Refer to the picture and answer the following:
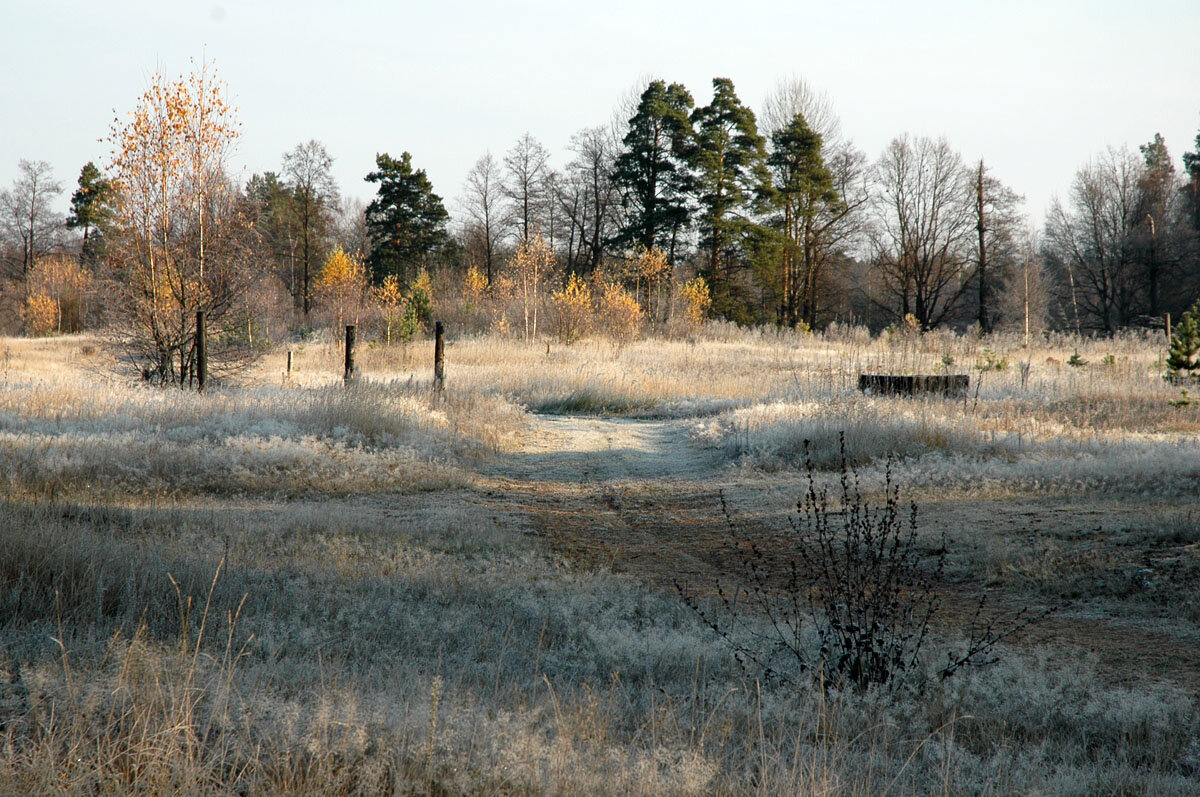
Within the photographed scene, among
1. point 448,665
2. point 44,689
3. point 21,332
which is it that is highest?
point 21,332

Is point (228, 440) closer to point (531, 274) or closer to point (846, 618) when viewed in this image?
point (846, 618)

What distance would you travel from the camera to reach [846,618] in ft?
15.4

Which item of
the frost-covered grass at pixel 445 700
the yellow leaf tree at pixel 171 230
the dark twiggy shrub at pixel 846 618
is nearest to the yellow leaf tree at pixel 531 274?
the yellow leaf tree at pixel 171 230

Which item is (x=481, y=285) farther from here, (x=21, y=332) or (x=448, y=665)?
(x=448, y=665)

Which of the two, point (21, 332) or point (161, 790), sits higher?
point (21, 332)

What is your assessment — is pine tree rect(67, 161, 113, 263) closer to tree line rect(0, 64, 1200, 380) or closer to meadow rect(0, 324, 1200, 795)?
tree line rect(0, 64, 1200, 380)

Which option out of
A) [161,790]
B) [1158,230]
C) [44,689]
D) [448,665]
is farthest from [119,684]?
[1158,230]

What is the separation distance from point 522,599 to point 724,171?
123ft

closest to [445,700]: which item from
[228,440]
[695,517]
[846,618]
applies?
[846,618]

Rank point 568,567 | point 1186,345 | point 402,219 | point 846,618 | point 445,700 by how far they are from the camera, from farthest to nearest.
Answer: point 402,219 < point 1186,345 < point 568,567 < point 846,618 < point 445,700

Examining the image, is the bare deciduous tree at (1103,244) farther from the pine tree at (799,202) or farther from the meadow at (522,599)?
the meadow at (522,599)

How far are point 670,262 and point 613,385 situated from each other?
2391 cm

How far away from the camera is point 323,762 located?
8.33 feet

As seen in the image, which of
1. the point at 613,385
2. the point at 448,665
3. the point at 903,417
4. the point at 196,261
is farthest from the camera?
the point at 613,385
